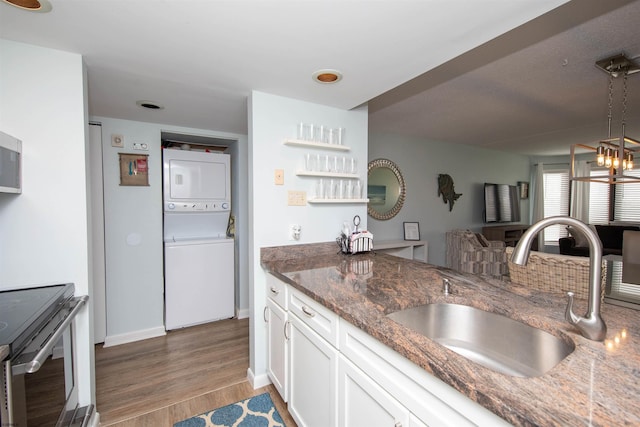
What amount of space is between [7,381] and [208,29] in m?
1.51

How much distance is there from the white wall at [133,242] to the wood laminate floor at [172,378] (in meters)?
0.21

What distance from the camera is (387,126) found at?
3.77 m

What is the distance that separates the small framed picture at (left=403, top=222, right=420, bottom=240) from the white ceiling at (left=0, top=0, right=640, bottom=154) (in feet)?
6.45

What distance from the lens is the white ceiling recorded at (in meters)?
1.20

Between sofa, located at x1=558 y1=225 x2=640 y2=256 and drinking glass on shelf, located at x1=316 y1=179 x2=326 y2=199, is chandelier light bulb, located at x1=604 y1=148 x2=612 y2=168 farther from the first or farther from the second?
drinking glass on shelf, located at x1=316 y1=179 x2=326 y2=199

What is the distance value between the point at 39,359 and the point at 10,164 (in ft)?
3.06

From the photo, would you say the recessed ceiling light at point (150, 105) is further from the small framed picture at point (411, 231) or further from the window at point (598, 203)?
the window at point (598, 203)

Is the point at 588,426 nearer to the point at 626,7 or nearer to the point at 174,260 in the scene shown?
the point at 626,7

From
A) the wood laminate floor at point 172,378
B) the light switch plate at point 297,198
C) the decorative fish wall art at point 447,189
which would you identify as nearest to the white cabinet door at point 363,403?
the wood laminate floor at point 172,378

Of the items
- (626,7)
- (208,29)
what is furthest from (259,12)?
(626,7)

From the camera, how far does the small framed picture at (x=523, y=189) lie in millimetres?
5945

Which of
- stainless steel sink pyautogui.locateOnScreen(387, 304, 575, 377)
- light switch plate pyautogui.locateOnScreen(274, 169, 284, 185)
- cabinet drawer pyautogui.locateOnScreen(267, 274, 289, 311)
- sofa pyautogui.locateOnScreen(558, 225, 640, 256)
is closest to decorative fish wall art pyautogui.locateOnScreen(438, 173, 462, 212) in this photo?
sofa pyautogui.locateOnScreen(558, 225, 640, 256)

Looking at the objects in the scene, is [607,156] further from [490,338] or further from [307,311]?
[307,311]

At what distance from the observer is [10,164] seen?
1.33 metres
